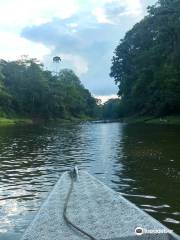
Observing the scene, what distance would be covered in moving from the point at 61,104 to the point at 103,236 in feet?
437

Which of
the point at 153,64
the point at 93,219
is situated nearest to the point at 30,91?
the point at 153,64

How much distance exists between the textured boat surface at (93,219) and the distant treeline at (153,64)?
67.0 metres

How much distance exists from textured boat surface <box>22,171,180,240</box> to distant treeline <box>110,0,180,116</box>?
66959 mm

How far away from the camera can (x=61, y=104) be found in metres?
140

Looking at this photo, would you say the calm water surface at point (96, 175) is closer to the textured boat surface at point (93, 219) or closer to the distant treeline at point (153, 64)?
the textured boat surface at point (93, 219)

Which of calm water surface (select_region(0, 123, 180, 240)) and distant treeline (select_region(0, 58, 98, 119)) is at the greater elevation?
distant treeline (select_region(0, 58, 98, 119))

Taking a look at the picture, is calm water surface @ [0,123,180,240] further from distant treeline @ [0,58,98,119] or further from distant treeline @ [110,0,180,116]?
distant treeline @ [0,58,98,119]

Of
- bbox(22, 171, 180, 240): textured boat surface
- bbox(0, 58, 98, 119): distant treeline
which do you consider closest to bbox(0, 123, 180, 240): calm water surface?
bbox(22, 171, 180, 240): textured boat surface

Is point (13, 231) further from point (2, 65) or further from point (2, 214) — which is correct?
point (2, 65)

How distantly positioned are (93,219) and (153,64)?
8853 centimetres

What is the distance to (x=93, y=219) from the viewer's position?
773cm

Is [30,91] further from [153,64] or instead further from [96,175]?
[96,175]

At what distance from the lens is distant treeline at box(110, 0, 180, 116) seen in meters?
80.1

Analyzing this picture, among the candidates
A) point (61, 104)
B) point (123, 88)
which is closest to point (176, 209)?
point (123, 88)
